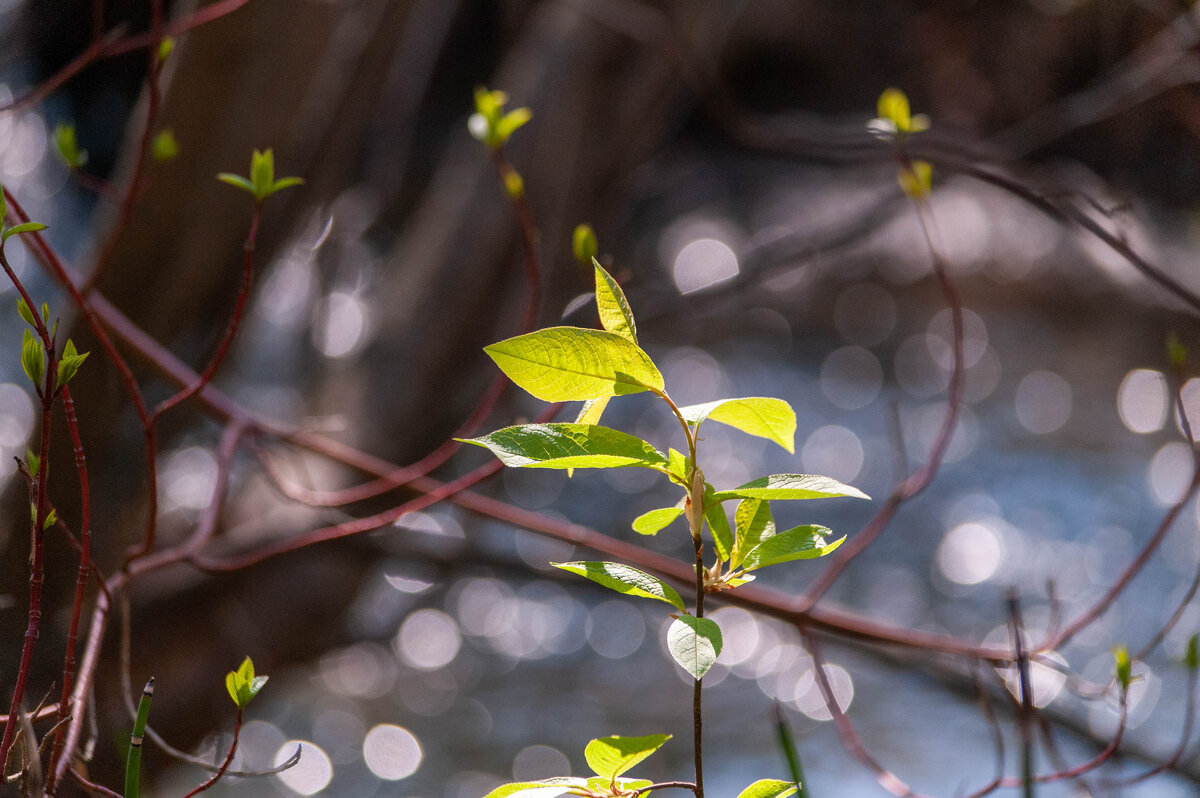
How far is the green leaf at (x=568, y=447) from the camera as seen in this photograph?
13.0 inches

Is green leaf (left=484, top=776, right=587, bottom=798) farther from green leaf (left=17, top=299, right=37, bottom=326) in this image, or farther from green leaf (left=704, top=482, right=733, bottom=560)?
green leaf (left=17, top=299, right=37, bottom=326)

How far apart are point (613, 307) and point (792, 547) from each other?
13 cm

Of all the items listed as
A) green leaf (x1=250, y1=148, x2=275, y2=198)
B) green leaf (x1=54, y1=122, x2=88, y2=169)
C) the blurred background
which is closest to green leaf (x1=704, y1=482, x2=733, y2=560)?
the blurred background

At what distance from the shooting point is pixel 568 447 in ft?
1.13

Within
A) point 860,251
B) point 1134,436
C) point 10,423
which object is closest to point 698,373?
point 860,251

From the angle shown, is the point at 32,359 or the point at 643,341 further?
the point at 643,341

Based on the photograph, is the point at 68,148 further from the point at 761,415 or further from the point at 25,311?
the point at 761,415

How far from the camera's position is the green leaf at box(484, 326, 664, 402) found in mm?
344

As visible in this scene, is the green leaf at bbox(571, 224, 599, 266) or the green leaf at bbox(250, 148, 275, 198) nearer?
the green leaf at bbox(250, 148, 275, 198)

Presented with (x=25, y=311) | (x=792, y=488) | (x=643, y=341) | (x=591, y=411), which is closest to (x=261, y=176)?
(x=25, y=311)

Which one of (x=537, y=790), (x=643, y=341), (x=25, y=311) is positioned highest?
(x=25, y=311)

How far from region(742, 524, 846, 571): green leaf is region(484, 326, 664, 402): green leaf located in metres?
0.09

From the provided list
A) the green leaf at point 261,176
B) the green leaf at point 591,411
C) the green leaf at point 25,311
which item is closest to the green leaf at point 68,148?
the green leaf at point 261,176

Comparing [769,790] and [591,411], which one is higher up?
[591,411]
